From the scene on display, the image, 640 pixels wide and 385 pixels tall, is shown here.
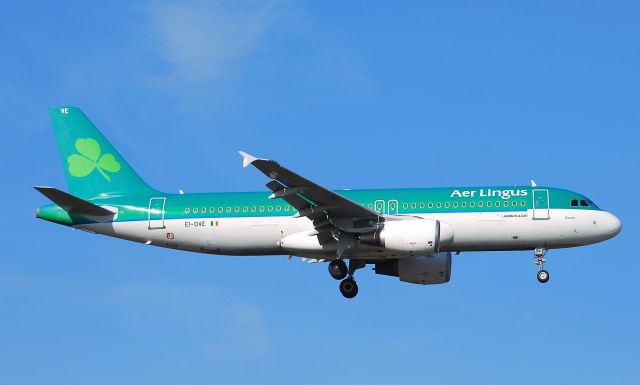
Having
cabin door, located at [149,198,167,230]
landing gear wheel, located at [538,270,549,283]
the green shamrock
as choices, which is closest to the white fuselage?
cabin door, located at [149,198,167,230]

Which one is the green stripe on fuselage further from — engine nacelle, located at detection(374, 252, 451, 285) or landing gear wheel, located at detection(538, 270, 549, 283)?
engine nacelle, located at detection(374, 252, 451, 285)

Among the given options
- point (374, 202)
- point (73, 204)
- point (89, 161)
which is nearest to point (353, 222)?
point (374, 202)

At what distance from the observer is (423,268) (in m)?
49.3

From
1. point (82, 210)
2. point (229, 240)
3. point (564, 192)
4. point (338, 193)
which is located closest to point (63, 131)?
point (82, 210)

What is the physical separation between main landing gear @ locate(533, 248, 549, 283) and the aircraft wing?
21.5ft

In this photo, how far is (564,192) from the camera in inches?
1864

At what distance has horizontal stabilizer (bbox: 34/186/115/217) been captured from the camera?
46.9 metres

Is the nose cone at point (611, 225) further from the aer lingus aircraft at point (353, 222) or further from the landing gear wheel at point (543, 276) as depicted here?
the landing gear wheel at point (543, 276)

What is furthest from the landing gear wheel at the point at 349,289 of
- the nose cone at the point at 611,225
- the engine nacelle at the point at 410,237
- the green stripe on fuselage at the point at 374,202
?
the nose cone at the point at 611,225

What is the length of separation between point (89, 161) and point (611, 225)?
2161 centimetres

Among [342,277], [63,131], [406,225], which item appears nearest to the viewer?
[406,225]

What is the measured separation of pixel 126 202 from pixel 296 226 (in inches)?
282

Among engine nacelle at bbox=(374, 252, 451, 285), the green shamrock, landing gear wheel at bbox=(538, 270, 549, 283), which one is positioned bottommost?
landing gear wheel at bbox=(538, 270, 549, 283)

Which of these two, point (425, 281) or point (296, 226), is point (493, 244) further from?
point (296, 226)
